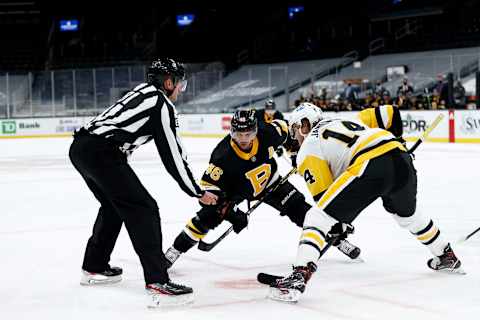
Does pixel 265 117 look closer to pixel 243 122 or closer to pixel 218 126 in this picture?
pixel 243 122

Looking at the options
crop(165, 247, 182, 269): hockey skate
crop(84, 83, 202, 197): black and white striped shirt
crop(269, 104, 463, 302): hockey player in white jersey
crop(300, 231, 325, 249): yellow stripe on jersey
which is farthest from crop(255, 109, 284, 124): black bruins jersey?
crop(300, 231, 325, 249): yellow stripe on jersey

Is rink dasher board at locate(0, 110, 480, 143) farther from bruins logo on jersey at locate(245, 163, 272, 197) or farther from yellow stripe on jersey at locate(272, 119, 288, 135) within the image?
bruins logo on jersey at locate(245, 163, 272, 197)

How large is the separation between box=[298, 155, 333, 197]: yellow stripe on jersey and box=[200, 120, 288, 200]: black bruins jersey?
81 centimetres

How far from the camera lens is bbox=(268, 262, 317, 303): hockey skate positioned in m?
4.17

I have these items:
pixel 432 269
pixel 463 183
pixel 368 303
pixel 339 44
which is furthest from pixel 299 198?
pixel 339 44

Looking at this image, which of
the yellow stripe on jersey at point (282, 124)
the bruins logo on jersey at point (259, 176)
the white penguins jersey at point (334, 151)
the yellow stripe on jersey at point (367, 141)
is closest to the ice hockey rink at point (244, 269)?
the bruins logo on jersey at point (259, 176)

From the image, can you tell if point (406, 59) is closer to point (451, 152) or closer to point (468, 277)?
point (451, 152)

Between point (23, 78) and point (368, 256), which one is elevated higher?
point (23, 78)

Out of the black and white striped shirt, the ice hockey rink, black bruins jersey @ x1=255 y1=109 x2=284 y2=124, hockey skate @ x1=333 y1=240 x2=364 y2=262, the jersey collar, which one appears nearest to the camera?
the ice hockey rink

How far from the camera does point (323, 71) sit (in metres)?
26.4

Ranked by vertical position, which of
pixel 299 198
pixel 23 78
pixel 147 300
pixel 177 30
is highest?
pixel 177 30

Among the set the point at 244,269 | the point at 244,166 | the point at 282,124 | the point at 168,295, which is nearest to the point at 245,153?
the point at 244,166

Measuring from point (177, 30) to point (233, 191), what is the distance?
29.4m

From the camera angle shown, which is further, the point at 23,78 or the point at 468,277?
the point at 23,78
